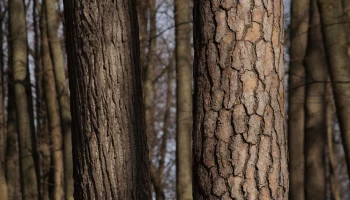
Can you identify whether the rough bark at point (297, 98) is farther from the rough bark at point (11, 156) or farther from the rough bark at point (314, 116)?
the rough bark at point (11, 156)

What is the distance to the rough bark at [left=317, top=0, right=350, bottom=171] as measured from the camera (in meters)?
8.06

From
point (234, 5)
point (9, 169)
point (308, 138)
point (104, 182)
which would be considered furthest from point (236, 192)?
point (9, 169)

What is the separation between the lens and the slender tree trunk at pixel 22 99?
436 inches

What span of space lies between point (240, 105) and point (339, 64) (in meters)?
4.77

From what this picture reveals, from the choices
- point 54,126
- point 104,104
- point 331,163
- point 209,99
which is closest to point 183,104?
point 54,126

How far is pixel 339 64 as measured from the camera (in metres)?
8.23

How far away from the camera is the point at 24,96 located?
11109mm

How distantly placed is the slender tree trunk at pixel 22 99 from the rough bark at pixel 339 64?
519cm

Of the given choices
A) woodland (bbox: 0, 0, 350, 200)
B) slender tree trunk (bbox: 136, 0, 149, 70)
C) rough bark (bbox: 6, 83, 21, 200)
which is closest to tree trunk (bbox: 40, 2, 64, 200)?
rough bark (bbox: 6, 83, 21, 200)

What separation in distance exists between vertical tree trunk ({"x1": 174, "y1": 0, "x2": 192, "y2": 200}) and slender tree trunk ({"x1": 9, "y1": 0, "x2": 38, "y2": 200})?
2.57 m

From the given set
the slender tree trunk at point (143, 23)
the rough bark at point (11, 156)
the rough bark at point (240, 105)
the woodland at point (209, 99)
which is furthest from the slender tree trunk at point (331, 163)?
the rough bark at point (240, 105)

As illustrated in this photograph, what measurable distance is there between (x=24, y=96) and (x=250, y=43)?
25.8 feet

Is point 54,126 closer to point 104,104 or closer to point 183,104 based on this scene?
point 183,104

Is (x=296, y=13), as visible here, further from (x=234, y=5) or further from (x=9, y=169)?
(x=234, y=5)
